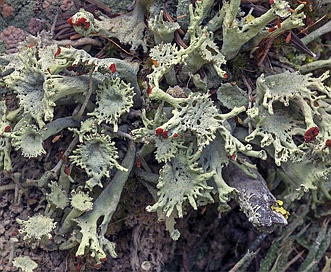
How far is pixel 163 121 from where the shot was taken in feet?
5.10

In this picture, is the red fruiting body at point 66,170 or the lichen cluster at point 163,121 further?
the red fruiting body at point 66,170

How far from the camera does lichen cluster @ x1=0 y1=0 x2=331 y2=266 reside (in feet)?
5.00

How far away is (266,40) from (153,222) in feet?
3.10

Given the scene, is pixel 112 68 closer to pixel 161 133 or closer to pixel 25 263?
pixel 161 133

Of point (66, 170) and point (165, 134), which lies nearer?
point (165, 134)

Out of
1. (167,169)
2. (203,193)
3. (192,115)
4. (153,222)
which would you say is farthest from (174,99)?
(153,222)

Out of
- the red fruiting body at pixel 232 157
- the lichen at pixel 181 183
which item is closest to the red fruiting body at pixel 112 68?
the lichen at pixel 181 183

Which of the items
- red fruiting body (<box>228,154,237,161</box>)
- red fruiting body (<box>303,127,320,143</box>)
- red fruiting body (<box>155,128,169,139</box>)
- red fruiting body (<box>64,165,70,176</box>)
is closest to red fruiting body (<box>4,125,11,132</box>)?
red fruiting body (<box>64,165,70,176</box>)

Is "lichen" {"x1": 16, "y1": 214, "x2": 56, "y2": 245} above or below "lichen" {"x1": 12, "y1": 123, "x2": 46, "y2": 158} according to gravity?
below

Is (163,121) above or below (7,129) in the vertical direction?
above

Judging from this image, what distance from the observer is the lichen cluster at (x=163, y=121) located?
153cm

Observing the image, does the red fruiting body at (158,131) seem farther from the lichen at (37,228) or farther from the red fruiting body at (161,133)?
the lichen at (37,228)

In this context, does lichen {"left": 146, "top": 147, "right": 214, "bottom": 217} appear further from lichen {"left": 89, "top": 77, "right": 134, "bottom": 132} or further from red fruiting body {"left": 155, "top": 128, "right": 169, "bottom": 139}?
lichen {"left": 89, "top": 77, "right": 134, "bottom": 132}

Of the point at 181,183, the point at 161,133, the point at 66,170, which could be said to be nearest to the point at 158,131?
the point at 161,133
